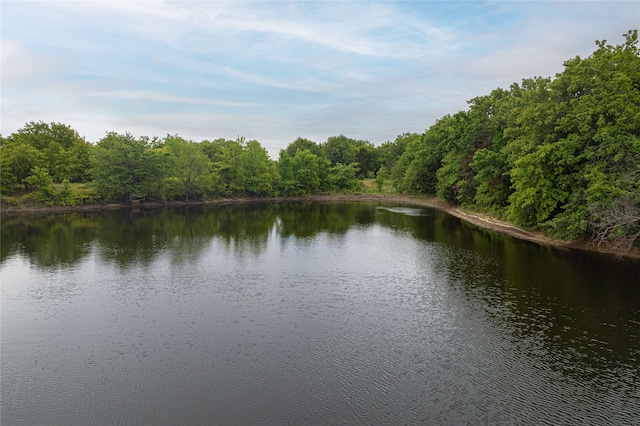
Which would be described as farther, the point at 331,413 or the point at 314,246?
the point at 314,246

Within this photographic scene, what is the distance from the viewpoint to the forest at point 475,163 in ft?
74.0

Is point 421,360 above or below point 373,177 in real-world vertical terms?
below

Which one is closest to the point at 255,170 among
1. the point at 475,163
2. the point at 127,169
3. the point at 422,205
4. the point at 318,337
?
the point at 127,169

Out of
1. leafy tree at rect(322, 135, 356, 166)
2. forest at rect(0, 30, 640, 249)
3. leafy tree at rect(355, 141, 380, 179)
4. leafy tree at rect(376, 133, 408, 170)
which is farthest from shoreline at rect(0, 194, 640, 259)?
leafy tree at rect(355, 141, 380, 179)

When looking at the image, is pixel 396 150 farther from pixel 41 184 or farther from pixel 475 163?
pixel 41 184

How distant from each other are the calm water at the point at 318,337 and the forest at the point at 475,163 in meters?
3.59

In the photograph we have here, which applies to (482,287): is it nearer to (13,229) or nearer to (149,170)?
(13,229)

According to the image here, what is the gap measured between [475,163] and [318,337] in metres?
31.4

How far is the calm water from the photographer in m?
9.88

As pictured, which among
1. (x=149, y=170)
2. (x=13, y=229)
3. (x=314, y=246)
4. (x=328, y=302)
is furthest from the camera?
(x=149, y=170)

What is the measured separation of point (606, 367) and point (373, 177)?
272 feet

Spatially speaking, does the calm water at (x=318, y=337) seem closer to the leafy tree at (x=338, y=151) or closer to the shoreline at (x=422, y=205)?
the shoreline at (x=422, y=205)

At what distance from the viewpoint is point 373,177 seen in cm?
9338

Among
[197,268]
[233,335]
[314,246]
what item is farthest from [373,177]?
[233,335]
